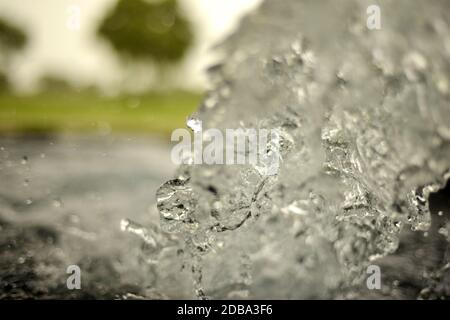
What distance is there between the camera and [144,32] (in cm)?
3338

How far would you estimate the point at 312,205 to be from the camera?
2.86m

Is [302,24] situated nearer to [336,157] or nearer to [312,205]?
[336,157]

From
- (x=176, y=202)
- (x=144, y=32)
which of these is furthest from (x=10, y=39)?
(x=176, y=202)

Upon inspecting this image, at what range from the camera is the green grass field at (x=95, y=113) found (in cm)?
1317

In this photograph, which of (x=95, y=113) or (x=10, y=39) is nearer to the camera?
(x=95, y=113)

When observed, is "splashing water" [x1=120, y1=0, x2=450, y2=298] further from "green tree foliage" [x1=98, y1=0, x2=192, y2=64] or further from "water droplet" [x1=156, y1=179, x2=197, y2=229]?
"green tree foliage" [x1=98, y1=0, x2=192, y2=64]

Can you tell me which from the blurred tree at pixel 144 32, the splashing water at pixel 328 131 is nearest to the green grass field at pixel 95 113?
the splashing water at pixel 328 131

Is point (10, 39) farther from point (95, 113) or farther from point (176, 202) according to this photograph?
point (176, 202)

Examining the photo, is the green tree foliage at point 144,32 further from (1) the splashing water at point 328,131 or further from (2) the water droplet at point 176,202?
(2) the water droplet at point 176,202

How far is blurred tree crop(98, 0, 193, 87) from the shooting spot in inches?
1312

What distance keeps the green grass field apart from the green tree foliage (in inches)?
218

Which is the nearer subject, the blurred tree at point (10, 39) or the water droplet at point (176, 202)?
the water droplet at point (176, 202)
